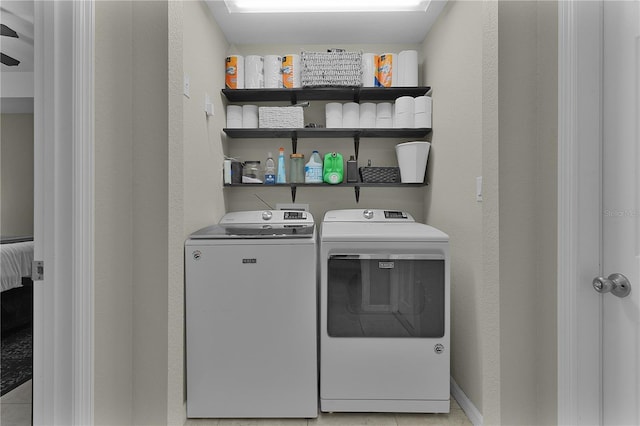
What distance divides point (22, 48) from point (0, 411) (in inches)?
129

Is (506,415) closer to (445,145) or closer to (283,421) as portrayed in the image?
(283,421)

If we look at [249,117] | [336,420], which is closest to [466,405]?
[336,420]

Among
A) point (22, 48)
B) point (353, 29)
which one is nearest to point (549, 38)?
point (353, 29)

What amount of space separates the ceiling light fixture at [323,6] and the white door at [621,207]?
1.22m

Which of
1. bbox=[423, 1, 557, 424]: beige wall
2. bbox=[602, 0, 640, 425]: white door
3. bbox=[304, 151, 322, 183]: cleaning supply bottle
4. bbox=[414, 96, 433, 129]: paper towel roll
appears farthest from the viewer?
bbox=[304, 151, 322, 183]: cleaning supply bottle

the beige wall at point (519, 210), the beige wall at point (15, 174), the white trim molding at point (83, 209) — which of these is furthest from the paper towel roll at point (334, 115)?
the beige wall at point (15, 174)

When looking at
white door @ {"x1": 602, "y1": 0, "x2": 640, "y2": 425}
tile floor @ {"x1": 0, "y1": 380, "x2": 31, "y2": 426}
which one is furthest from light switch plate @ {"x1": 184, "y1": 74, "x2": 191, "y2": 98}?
tile floor @ {"x1": 0, "y1": 380, "x2": 31, "y2": 426}

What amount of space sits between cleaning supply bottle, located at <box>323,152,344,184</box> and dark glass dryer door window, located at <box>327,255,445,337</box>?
2.60 feet

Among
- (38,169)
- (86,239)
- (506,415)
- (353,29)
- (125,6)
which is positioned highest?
(353,29)

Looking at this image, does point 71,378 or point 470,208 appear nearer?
point 71,378

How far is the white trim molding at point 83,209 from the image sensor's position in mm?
1270

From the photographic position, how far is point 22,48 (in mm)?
3365

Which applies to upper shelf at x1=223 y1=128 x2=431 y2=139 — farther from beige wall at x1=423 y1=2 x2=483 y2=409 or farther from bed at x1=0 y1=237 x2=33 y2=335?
bed at x1=0 y1=237 x2=33 y2=335

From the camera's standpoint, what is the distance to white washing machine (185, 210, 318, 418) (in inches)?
71.1
